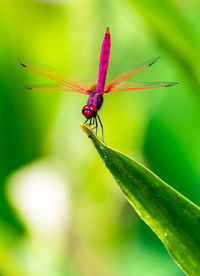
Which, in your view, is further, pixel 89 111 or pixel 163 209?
pixel 89 111

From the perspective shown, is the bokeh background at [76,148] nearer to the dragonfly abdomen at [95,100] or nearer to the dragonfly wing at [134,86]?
the dragonfly wing at [134,86]

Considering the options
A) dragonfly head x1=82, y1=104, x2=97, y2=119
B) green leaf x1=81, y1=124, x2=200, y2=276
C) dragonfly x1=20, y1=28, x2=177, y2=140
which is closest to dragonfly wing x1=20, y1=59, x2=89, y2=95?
dragonfly x1=20, y1=28, x2=177, y2=140

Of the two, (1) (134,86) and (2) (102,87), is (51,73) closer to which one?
(2) (102,87)

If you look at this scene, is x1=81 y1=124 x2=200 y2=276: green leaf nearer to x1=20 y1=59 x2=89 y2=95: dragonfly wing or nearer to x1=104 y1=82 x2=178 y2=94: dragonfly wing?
x1=104 y1=82 x2=178 y2=94: dragonfly wing

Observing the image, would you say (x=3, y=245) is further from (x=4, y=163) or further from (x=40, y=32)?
(x=40, y=32)

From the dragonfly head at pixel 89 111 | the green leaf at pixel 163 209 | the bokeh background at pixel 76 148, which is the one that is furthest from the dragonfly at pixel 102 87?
the green leaf at pixel 163 209

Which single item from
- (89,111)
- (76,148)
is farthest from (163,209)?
(76,148)
